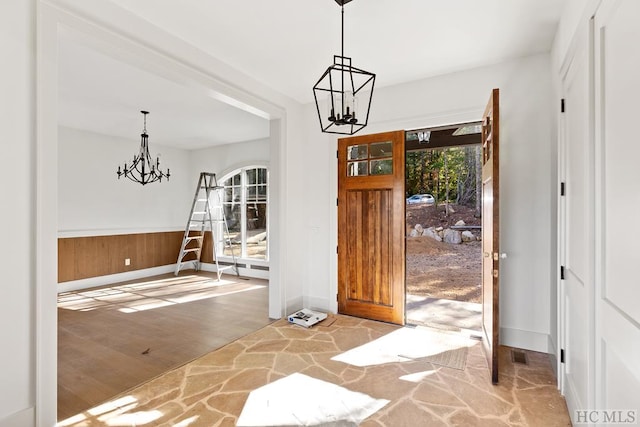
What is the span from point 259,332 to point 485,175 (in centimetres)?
285

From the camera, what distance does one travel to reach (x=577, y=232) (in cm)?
197

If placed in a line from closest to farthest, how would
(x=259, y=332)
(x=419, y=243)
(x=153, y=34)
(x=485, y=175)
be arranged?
(x=153, y=34) → (x=485, y=175) → (x=259, y=332) → (x=419, y=243)

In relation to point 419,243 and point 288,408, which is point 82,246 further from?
point 419,243

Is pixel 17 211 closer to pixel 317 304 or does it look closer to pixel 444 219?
pixel 317 304

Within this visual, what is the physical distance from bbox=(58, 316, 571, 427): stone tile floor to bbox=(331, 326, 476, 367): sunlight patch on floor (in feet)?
0.35

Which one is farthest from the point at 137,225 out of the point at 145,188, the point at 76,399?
the point at 76,399

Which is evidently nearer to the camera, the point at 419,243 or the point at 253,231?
the point at 253,231

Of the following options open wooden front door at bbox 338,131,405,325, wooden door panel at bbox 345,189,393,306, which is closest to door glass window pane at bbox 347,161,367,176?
open wooden front door at bbox 338,131,405,325

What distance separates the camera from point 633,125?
3.81ft

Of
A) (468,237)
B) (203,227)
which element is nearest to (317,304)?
(203,227)

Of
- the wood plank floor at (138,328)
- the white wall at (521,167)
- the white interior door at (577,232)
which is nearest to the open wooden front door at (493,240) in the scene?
the white interior door at (577,232)

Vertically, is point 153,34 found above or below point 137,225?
above

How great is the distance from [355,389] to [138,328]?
270 cm

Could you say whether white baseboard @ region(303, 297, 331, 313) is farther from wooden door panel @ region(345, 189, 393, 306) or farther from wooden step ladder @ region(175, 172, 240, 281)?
wooden step ladder @ region(175, 172, 240, 281)
